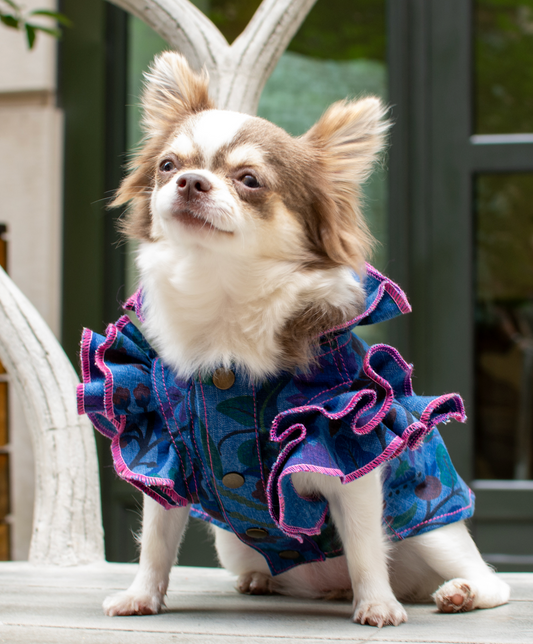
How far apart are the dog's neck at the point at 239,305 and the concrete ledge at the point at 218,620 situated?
0.48 meters

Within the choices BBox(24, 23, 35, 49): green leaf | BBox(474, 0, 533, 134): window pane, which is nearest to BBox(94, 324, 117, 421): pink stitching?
BBox(24, 23, 35, 49): green leaf

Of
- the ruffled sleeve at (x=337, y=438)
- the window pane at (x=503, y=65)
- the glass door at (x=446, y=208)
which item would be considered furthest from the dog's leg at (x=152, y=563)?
the window pane at (x=503, y=65)

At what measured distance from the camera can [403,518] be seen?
1.52m

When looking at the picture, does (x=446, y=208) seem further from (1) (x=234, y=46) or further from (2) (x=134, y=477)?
(2) (x=134, y=477)

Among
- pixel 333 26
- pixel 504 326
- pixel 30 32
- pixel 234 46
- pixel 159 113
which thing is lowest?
pixel 504 326

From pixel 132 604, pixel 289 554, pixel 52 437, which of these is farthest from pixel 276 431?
pixel 52 437

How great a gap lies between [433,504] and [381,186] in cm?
220

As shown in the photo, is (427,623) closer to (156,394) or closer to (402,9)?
(156,394)

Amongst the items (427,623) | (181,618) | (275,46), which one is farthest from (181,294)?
(275,46)

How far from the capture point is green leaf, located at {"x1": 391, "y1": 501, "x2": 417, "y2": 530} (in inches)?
59.9

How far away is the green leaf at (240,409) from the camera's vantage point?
139 centimetres

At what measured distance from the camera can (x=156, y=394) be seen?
1.46 meters

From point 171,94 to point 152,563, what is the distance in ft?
3.52

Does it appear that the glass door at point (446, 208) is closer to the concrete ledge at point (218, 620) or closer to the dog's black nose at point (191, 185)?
the concrete ledge at point (218, 620)
